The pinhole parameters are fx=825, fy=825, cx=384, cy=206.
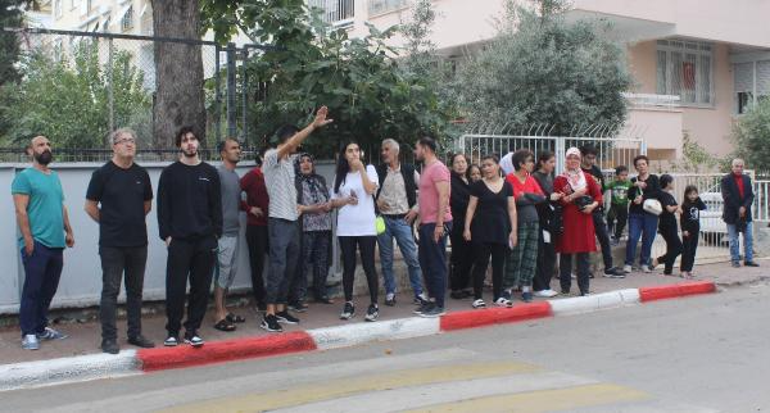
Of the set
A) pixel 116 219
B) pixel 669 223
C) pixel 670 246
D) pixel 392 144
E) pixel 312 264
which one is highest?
pixel 392 144

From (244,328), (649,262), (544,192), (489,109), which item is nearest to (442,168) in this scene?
(544,192)

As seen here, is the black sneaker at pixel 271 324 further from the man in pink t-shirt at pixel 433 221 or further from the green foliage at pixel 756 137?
the green foliage at pixel 756 137

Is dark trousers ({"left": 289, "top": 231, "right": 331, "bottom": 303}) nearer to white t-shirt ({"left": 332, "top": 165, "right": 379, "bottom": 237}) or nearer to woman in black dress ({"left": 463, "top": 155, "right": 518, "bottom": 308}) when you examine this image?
white t-shirt ({"left": 332, "top": 165, "right": 379, "bottom": 237})

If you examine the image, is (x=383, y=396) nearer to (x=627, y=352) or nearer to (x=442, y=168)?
(x=627, y=352)

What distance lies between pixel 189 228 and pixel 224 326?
1.30 meters

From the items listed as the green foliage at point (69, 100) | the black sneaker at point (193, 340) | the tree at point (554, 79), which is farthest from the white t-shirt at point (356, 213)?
the tree at point (554, 79)

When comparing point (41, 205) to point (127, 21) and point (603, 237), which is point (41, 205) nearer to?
point (603, 237)

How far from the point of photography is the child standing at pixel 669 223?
11.8m

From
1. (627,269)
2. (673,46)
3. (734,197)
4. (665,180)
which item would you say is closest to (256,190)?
(627,269)

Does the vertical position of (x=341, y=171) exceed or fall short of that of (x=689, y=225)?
it exceeds it

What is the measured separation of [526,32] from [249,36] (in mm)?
7293

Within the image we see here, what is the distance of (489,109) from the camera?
15.8 metres

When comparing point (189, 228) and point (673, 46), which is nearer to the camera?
point (189, 228)

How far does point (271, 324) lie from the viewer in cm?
819
